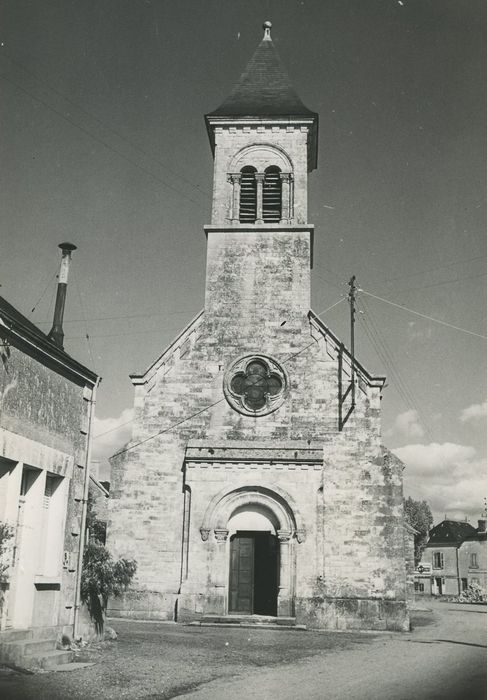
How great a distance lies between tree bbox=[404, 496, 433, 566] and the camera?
7388 cm

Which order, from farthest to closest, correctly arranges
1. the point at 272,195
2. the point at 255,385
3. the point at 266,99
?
the point at 266,99
the point at 272,195
the point at 255,385

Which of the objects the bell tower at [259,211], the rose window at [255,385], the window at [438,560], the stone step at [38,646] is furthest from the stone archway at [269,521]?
the window at [438,560]

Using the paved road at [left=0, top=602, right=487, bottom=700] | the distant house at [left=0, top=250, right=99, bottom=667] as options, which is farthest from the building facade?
the distant house at [left=0, top=250, right=99, bottom=667]

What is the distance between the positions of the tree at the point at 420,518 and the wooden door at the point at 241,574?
5565 cm

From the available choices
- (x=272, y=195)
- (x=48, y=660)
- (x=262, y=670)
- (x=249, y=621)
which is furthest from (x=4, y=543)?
(x=272, y=195)

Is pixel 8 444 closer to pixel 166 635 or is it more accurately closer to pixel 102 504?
pixel 166 635

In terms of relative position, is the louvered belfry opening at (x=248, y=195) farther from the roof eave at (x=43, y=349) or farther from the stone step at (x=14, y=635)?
the stone step at (x=14, y=635)

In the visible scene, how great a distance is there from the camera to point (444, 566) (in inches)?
2785

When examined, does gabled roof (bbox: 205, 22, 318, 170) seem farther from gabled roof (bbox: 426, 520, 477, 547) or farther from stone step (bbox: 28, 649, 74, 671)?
gabled roof (bbox: 426, 520, 477, 547)

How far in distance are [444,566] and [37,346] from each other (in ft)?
220

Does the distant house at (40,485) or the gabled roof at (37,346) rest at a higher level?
the gabled roof at (37,346)

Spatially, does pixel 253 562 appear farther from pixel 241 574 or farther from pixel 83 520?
pixel 83 520

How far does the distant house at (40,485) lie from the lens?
11.3 m

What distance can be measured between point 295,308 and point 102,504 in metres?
21.0
